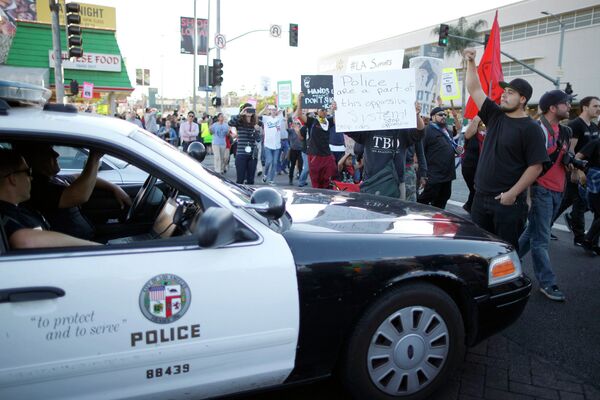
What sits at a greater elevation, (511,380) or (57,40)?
(57,40)

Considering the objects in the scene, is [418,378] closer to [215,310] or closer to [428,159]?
[215,310]

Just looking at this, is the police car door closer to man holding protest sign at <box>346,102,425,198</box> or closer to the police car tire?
the police car tire

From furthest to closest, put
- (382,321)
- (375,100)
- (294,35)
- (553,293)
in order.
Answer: (294,35), (375,100), (553,293), (382,321)

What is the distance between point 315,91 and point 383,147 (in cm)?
341

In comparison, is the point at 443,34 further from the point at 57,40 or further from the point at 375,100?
the point at 375,100

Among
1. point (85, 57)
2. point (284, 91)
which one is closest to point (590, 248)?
point (284, 91)

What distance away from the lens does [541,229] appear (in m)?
4.32

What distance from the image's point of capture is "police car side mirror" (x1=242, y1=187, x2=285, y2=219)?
7.34 ft

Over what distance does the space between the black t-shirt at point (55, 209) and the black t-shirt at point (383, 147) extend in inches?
114

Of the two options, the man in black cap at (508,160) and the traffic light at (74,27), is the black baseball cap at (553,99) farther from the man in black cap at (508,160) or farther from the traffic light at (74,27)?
the traffic light at (74,27)

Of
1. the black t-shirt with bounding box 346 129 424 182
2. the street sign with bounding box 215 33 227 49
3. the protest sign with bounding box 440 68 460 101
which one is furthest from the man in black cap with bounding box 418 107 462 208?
the street sign with bounding box 215 33 227 49

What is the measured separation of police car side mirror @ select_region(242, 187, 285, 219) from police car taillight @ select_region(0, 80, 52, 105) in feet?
3.70

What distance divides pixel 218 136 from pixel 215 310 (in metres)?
11.5

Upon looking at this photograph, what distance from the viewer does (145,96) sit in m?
70.2
